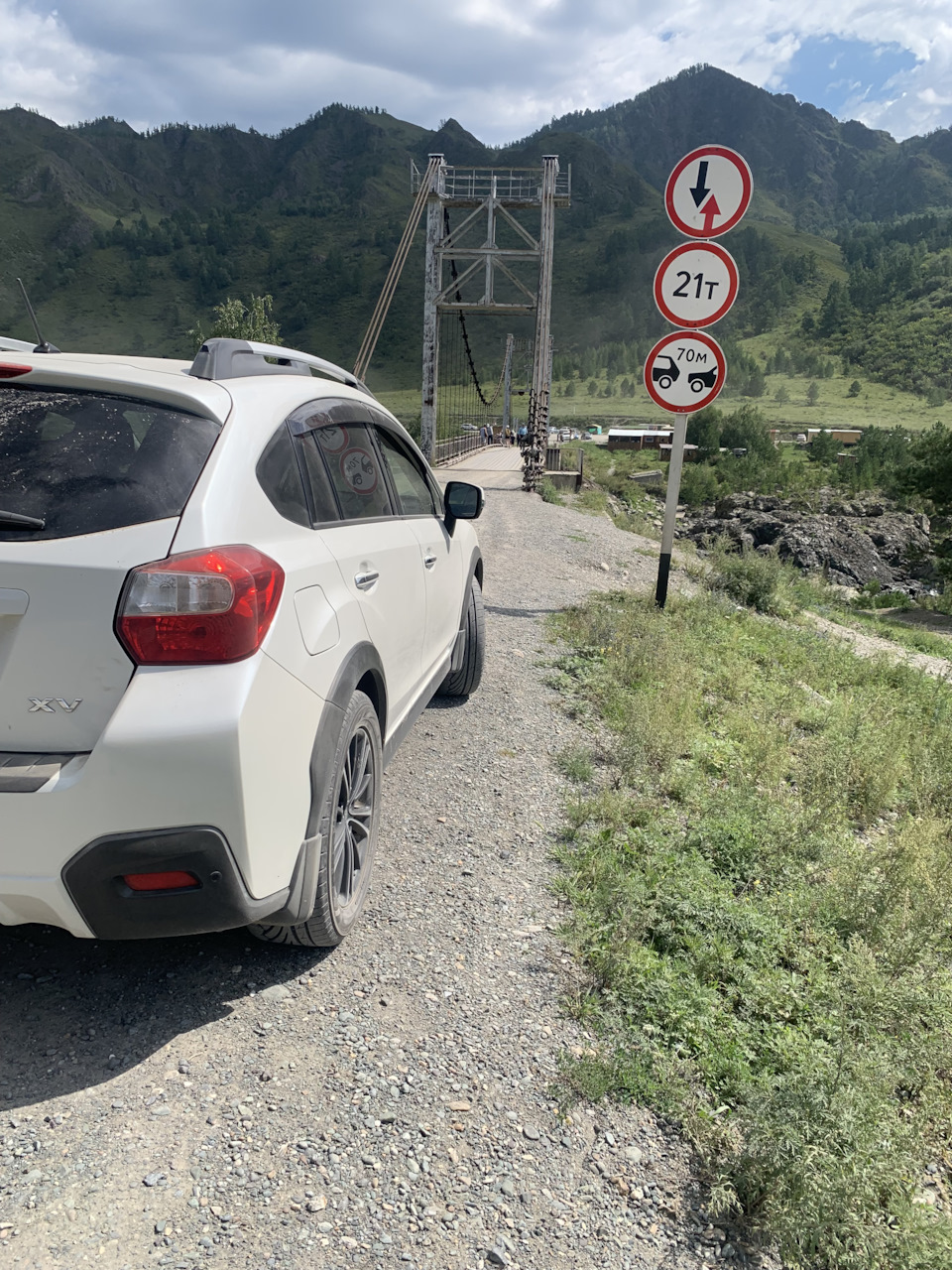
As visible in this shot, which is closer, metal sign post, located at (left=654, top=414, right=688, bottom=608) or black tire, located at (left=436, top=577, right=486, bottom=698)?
black tire, located at (left=436, top=577, right=486, bottom=698)

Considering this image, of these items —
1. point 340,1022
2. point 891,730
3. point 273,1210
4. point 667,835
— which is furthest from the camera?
point 891,730

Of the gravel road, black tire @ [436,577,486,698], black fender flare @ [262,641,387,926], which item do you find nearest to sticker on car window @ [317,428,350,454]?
black fender flare @ [262,641,387,926]

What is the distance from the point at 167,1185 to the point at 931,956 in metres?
2.52

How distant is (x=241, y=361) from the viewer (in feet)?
9.14

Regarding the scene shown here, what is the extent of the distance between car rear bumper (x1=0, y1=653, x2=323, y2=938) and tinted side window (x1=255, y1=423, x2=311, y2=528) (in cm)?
59

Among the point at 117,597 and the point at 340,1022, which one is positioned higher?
the point at 117,597

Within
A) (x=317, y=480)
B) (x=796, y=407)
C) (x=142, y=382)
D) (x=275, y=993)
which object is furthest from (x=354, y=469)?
(x=796, y=407)

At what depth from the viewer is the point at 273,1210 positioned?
6.15 ft

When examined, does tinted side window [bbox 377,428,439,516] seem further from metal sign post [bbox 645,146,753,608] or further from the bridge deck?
the bridge deck

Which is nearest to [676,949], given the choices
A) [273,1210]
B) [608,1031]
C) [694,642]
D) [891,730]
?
[608,1031]

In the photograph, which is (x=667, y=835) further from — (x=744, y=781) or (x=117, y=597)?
(x=117, y=597)

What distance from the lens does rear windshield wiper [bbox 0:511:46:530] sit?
6.71 feet

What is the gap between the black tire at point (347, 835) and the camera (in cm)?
254

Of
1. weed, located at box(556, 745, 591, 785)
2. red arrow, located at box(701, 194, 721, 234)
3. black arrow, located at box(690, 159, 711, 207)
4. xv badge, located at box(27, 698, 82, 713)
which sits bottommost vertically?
weed, located at box(556, 745, 591, 785)
